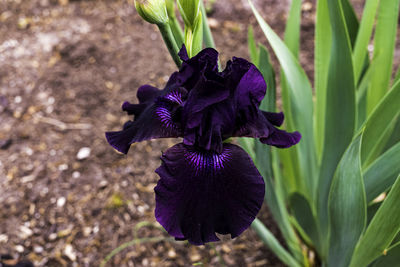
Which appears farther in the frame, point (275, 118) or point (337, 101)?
point (337, 101)

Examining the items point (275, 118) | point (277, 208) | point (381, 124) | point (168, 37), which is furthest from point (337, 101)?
point (168, 37)

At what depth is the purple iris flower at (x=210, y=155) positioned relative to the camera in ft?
2.15

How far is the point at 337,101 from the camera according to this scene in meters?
0.95

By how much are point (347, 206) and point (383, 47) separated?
1.54 ft

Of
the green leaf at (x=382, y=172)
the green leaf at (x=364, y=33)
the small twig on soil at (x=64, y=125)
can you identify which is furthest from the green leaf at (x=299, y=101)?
the small twig on soil at (x=64, y=125)

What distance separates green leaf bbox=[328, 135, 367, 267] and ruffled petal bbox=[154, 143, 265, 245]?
0.23 m

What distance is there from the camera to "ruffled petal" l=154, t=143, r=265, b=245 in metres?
0.66

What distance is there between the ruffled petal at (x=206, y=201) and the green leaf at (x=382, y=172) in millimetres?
356

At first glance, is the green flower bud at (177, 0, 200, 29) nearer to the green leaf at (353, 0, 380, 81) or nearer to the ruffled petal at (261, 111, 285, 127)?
the ruffled petal at (261, 111, 285, 127)

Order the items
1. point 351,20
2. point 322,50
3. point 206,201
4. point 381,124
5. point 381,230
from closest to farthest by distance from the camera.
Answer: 1. point 206,201
2. point 381,230
3. point 381,124
4. point 322,50
5. point 351,20

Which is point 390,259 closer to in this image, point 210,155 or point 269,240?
point 269,240

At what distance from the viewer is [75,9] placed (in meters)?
2.46

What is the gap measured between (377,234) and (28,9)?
240 centimetres

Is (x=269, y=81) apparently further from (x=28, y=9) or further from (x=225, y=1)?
(x=28, y=9)
